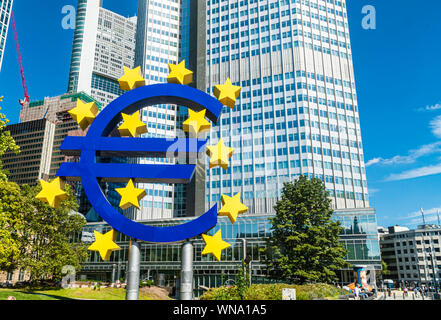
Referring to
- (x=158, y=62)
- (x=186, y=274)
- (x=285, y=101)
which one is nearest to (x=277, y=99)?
(x=285, y=101)

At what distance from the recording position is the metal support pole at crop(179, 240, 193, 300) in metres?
19.6

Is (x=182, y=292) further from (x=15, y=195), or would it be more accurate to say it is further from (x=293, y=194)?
(x=293, y=194)

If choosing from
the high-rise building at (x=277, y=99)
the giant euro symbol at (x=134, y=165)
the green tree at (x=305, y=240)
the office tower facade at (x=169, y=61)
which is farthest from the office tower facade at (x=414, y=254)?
the giant euro symbol at (x=134, y=165)

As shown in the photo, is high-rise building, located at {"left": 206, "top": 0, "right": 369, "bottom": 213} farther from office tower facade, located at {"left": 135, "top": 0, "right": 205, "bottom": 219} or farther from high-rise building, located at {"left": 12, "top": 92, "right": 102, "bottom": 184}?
high-rise building, located at {"left": 12, "top": 92, "right": 102, "bottom": 184}

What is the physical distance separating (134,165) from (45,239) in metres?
26.0

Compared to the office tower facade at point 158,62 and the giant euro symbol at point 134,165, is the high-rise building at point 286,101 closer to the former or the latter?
the office tower facade at point 158,62

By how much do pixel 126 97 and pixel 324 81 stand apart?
8453 centimetres

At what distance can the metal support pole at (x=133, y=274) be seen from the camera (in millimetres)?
19898

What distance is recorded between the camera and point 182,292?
19.6 meters

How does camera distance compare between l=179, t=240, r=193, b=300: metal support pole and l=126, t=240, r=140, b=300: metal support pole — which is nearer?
l=179, t=240, r=193, b=300: metal support pole

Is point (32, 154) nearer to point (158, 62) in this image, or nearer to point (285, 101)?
point (158, 62)

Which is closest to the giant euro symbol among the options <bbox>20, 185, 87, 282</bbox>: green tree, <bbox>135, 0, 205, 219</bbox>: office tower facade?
<bbox>20, 185, 87, 282</bbox>: green tree

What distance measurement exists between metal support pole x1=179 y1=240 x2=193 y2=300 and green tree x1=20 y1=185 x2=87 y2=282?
2246 cm

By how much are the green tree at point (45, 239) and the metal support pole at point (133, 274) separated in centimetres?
2026
